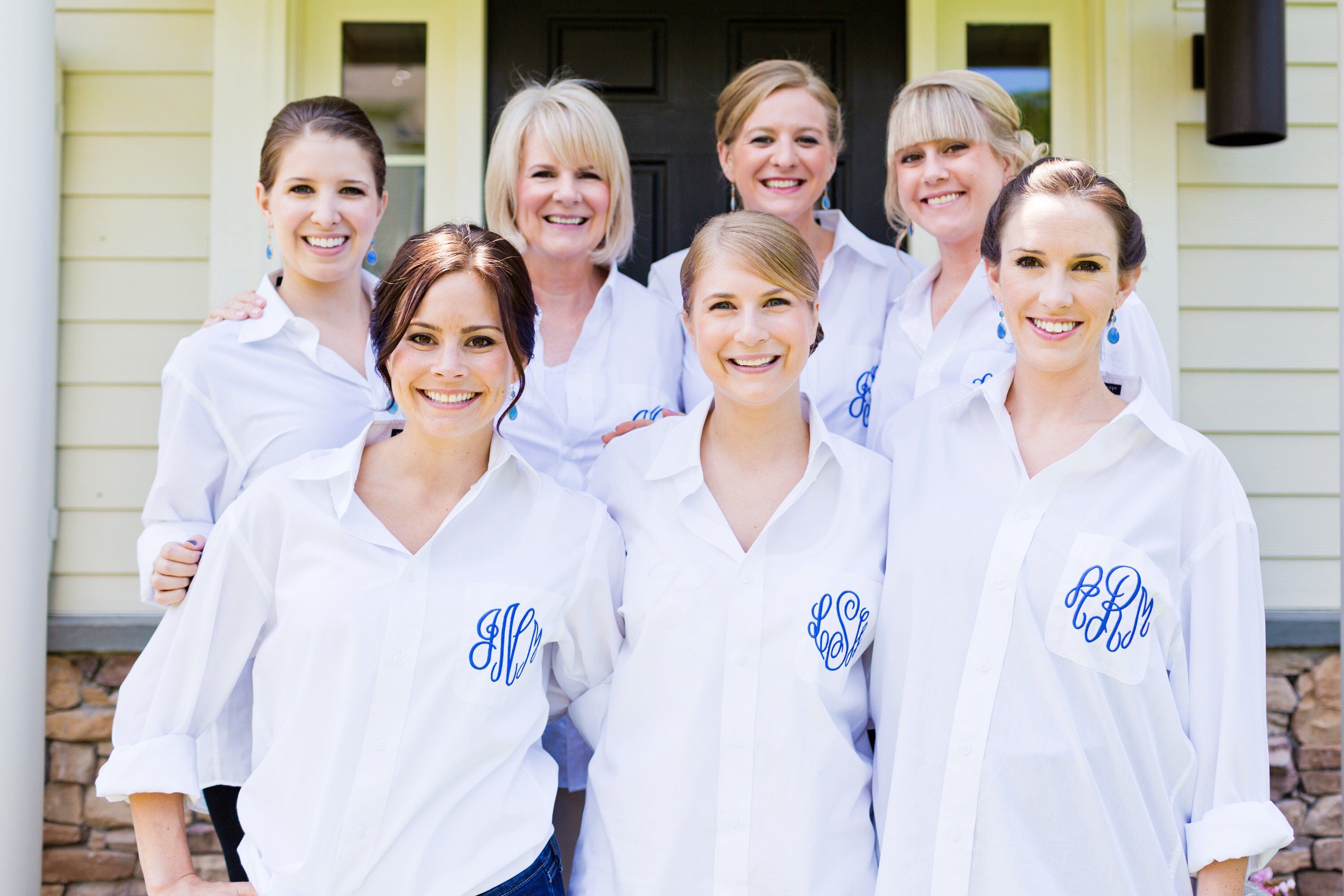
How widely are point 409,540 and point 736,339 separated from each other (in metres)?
0.67

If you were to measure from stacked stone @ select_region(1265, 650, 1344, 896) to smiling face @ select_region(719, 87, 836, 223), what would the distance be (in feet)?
6.76

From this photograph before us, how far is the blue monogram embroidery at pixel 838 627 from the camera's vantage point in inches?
71.1

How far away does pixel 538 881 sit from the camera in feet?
5.86

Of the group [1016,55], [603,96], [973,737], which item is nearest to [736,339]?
[973,737]

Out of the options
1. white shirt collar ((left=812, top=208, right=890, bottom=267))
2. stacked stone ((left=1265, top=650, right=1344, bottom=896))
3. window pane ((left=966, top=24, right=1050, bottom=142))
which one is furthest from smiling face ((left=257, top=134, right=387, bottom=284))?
stacked stone ((left=1265, top=650, right=1344, bottom=896))

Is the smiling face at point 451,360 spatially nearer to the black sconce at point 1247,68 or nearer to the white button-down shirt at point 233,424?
the white button-down shirt at point 233,424

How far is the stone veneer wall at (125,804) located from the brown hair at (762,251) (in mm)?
2194

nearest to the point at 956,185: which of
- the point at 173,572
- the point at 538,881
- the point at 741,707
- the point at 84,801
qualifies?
the point at 741,707

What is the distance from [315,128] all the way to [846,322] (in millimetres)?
1273

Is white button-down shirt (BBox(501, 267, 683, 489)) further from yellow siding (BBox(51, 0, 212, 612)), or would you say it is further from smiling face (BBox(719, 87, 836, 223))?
yellow siding (BBox(51, 0, 212, 612))

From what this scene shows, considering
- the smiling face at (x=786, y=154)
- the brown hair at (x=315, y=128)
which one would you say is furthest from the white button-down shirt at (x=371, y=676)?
the smiling face at (x=786, y=154)

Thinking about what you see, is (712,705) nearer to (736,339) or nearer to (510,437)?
(736,339)

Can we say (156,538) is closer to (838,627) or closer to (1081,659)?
(838,627)

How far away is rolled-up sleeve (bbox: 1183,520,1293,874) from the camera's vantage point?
1.69m
